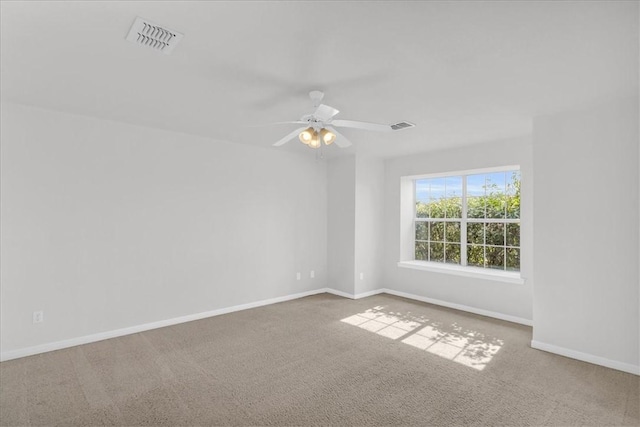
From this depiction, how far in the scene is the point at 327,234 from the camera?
603cm

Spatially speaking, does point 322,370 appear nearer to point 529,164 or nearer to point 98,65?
point 98,65

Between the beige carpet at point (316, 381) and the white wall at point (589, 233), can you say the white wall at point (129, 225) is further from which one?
the white wall at point (589, 233)

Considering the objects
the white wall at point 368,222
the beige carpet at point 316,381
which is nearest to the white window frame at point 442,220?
the white wall at point 368,222

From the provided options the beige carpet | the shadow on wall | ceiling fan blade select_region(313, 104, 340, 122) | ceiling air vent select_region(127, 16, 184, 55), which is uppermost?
ceiling air vent select_region(127, 16, 184, 55)

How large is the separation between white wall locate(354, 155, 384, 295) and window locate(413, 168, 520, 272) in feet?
2.17

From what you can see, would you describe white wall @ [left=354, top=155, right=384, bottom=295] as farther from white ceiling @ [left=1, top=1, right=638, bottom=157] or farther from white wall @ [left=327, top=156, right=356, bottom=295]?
white ceiling @ [left=1, top=1, right=638, bottom=157]

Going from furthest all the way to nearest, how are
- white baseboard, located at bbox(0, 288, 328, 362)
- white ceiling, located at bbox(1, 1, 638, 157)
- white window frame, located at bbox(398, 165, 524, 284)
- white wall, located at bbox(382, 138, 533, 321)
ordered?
white window frame, located at bbox(398, 165, 524, 284), white wall, located at bbox(382, 138, 533, 321), white baseboard, located at bbox(0, 288, 328, 362), white ceiling, located at bbox(1, 1, 638, 157)

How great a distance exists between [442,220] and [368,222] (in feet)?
4.03

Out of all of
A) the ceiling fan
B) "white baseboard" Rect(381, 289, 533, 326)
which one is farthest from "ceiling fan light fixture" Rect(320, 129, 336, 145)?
"white baseboard" Rect(381, 289, 533, 326)

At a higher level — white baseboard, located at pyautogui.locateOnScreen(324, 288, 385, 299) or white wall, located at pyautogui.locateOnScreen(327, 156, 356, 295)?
white wall, located at pyautogui.locateOnScreen(327, 156, 356, 295)

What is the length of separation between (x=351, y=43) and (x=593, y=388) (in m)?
3.25

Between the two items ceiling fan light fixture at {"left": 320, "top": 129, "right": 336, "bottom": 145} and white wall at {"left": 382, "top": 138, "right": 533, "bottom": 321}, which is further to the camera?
white wall at {"left": 382, "top": 138, "right": 533, "bottom": 321}

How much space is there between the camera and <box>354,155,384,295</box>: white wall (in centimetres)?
559

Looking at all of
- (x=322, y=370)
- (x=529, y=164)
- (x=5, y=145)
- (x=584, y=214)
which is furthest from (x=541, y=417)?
(x=5, y=145)
